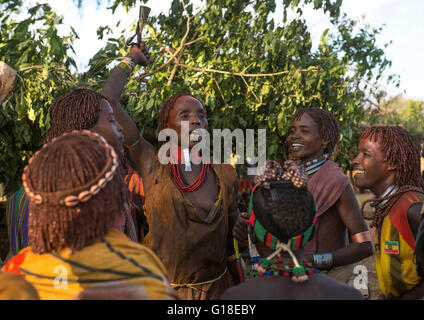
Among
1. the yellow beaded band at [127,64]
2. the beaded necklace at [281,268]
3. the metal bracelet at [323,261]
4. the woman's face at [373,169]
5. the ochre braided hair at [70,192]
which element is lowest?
the metal bracelet at [323,261]

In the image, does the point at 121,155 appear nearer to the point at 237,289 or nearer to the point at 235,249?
the point at 235,249

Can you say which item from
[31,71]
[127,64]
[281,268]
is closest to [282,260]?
[281,268]

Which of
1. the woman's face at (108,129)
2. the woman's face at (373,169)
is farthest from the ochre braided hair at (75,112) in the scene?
the woman's face at (373,169)

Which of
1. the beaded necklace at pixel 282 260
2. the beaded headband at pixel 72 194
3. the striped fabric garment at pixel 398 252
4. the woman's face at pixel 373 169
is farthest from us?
the woman's face at pixel 373 169

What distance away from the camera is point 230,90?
6.15 metres

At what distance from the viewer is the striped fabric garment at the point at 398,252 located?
2562 mm

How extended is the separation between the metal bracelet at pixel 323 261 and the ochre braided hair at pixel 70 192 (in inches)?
59.6

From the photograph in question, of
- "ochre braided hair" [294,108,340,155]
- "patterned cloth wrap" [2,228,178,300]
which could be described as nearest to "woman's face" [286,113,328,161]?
"ochre braided hair" [294,108,340,155]

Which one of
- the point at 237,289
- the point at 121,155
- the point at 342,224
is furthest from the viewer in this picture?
the point at 342,224

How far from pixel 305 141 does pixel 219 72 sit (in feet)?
8.70

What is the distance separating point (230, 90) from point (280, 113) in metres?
0.88

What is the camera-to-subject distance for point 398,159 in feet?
9.47

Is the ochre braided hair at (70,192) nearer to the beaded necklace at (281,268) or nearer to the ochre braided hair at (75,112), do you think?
the beaded necklace at (281,268)
